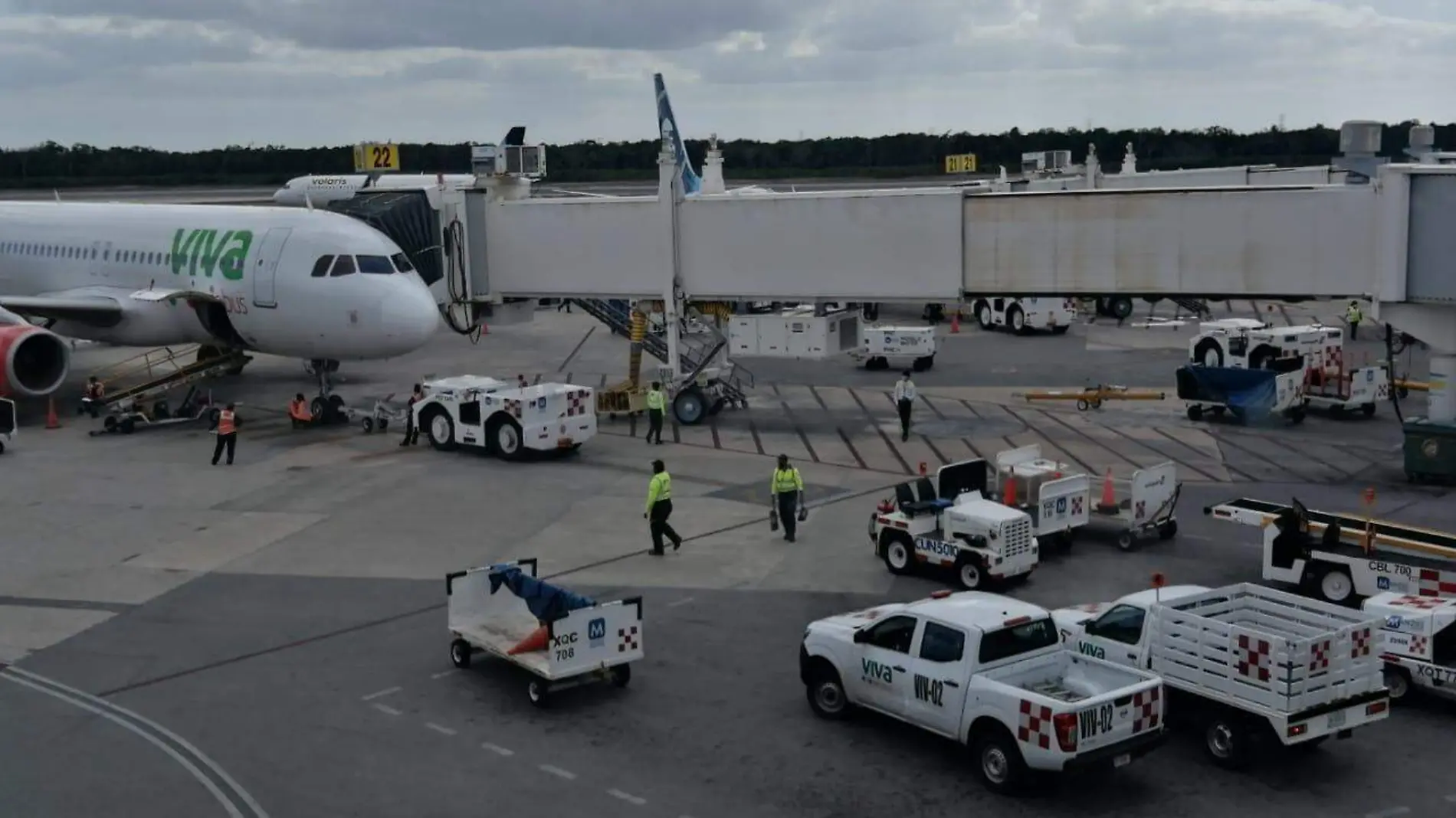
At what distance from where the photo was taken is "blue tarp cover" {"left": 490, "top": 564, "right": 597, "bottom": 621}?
1822 cm

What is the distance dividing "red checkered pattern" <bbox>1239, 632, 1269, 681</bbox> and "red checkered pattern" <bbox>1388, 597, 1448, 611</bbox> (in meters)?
3.62

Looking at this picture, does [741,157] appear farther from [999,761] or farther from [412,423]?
[999,761]

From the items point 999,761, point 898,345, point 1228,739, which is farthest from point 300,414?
point 1228,739

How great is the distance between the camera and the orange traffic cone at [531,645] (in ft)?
60.3

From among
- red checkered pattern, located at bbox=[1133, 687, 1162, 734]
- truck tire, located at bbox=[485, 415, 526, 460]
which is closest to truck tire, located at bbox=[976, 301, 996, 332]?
truck tire, located at bbox=[485, 415, 526, 460]

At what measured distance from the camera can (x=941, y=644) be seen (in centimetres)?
1612

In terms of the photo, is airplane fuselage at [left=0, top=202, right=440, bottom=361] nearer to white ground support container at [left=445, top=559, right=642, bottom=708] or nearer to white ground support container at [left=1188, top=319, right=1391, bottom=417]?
white ground support container at [left=445, top=559, right=642, bottom=708]

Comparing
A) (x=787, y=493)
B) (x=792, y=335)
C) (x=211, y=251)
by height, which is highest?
(x=211, y=251)

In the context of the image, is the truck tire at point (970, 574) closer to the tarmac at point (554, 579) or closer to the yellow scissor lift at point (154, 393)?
the tarmac at point (554, 579)

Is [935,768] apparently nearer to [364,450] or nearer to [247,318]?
[364,450]

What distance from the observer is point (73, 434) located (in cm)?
3644

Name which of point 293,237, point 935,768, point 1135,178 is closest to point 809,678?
point 935,768

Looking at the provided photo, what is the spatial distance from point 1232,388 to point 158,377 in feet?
95.3

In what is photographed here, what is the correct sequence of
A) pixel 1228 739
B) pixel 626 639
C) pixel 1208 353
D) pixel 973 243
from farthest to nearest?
pixel 1208 353 < pixel 973 243 < pixel 626 639 < pixel 1228 739
